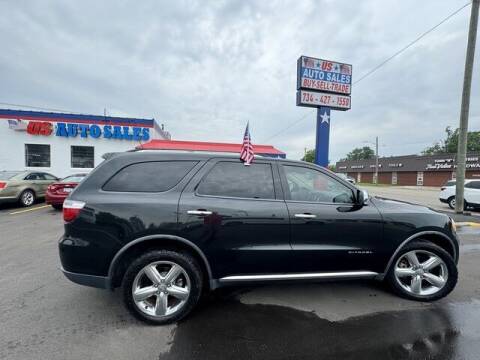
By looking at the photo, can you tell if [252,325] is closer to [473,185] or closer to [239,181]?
[239,181]

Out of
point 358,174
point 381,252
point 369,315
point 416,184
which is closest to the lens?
point 369,315

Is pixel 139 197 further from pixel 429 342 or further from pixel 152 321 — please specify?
pixel 429 342

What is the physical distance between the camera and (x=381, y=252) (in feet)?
10.4

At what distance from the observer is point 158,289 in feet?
9.05

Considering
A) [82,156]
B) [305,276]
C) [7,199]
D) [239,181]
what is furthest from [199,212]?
[82,156]

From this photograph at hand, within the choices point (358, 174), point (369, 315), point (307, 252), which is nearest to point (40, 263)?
point (307, 252)

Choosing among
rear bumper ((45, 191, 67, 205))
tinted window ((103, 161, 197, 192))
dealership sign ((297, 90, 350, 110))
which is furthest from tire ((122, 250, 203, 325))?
dealership sign ((297, 90, 350, 110))

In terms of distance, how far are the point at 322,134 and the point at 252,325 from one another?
8729 millimetres

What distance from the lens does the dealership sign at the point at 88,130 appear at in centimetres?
1523

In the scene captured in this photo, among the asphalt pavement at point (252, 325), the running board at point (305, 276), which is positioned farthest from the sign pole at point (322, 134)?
the running board at point (305, 276)

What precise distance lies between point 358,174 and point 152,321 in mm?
62710

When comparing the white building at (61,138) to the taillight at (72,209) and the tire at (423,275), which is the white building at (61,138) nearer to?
the taillight at (72,209)

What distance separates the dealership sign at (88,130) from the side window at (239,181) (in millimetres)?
14991

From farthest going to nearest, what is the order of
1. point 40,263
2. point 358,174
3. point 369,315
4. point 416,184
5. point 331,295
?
point 358,174 < point 416,184 < point 40,263 < point 331,295 < point 369,315
